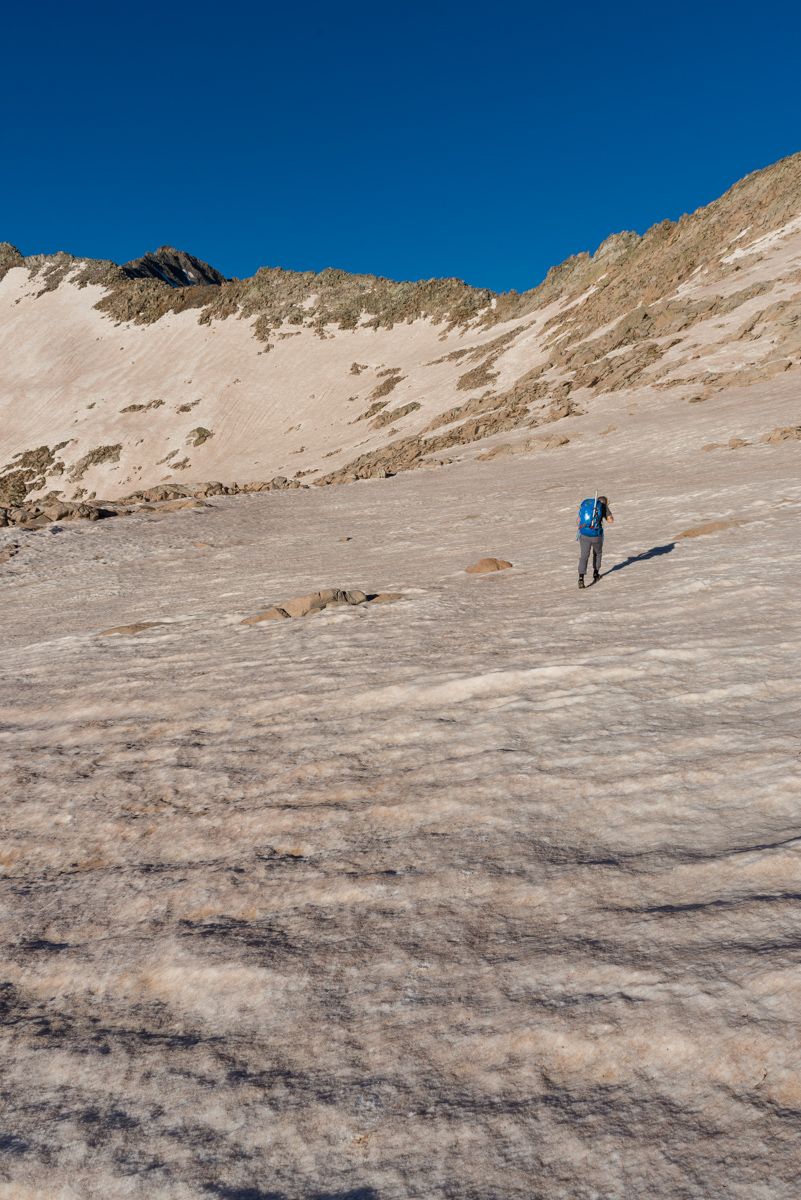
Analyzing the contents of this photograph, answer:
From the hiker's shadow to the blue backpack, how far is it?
100 centimetres

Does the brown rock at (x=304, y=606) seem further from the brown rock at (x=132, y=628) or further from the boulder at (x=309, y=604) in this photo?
the brown rock at (x=132, y=628)

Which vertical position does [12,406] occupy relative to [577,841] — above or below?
above

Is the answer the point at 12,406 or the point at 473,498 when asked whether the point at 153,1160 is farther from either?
the point at 12,406

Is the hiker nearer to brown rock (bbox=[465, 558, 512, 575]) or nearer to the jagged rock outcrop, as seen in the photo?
brown rock (bbox=[465, 558, 512, 575])

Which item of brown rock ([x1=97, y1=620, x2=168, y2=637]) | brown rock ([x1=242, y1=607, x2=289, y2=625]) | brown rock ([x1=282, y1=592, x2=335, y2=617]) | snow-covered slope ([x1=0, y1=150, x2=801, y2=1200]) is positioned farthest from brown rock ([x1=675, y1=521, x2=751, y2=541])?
brown rock ([x1=97, y1=620, x2=168, y2=637])

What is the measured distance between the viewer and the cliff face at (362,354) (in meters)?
35.1

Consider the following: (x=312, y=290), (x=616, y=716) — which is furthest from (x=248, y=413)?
(x=616, y=716)

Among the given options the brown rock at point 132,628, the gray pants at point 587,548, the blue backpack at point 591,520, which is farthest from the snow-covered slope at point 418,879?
the blue backpack at point 591,520

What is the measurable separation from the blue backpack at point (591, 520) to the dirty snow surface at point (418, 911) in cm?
177

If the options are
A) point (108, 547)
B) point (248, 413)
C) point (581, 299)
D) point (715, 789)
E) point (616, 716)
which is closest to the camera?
point (715, 789)

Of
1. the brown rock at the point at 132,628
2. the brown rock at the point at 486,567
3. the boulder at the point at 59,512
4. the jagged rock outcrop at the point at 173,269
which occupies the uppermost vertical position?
the jagged rock outcrop at the point at 173,269

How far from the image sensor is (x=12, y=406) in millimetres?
76000

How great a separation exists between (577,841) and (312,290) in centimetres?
8531

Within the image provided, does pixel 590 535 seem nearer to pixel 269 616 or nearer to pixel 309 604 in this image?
pixel 309 604
